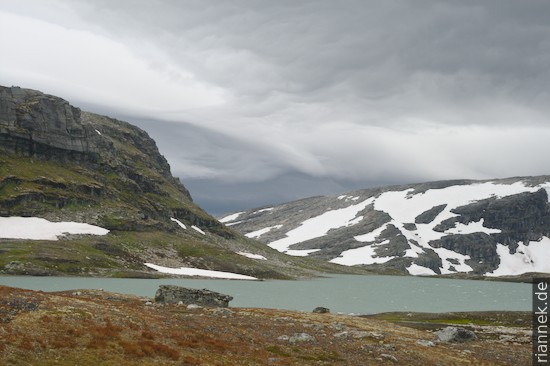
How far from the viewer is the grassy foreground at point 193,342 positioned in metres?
29.0

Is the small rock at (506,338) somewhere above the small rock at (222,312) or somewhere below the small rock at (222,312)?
below

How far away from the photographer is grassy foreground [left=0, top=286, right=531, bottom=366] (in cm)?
2898

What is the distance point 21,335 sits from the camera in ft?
96.7

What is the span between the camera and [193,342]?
35.8 m

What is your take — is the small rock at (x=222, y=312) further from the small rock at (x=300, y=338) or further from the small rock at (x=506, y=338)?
the small rock at (x=506, y=338)

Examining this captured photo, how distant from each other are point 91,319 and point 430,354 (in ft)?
97.4

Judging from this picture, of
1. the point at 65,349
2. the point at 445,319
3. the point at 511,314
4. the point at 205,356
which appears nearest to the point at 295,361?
the point at 205,356

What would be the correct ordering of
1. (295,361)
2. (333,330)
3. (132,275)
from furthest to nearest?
(132,275) → (333,330) → (295,361)

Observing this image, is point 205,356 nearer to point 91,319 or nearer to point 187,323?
point 91,319

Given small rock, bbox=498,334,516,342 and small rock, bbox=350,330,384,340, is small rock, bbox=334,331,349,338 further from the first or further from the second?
small rock, bbox=498,334,516,342

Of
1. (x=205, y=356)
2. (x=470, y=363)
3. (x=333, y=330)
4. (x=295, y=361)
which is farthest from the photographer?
(x=333, y=330)

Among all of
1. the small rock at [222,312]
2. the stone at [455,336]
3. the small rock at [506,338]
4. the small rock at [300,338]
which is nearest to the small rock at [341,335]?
the small rock at [300,338]

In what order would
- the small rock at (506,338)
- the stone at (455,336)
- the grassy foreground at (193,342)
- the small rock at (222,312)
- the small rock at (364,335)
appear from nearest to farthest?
1. the grassy foreground at (193,342)
2. the small rock at (364,335)
3. the stone at (455,336)
4. the small rock at (222,312)
5. the small rock at (506,338)

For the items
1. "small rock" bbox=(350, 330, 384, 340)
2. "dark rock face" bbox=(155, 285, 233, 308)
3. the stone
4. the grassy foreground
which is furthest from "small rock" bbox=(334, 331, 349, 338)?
"dark rock face" bbox=(155, 285, 233, 308)
